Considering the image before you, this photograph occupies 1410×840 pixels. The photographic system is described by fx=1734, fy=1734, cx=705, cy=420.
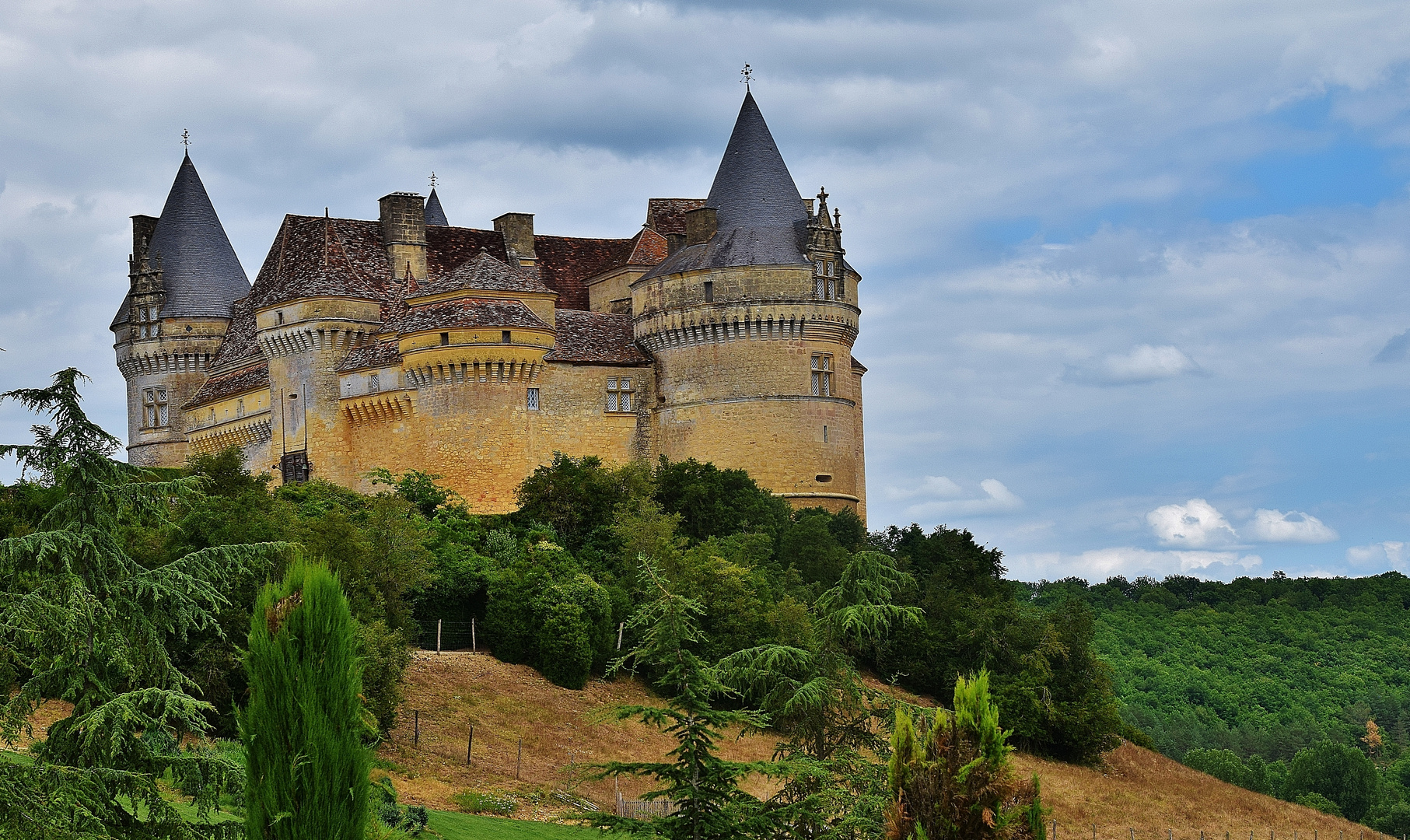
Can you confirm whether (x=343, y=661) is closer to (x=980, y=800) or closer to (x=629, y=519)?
(x=980, y=800)

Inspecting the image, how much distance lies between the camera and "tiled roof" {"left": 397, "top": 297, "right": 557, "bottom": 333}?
165 ft

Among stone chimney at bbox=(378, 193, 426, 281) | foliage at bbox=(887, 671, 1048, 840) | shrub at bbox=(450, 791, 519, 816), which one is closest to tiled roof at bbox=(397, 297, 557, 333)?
stone chimney at bbox=(378, 193, 426, 281)

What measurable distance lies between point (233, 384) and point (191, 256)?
668cm

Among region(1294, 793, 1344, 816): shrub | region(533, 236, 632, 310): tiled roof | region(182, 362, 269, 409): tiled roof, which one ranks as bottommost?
region(1294, 793, 1344, 816): shrub

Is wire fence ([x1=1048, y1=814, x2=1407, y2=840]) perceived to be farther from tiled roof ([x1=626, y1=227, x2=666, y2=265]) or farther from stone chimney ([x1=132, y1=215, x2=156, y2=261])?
stone chimney ([x1=132, y1=215, x2=156, y2=261])

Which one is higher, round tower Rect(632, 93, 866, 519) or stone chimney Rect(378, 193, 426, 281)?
stone chimney Rect(378, 193, 426, 281)

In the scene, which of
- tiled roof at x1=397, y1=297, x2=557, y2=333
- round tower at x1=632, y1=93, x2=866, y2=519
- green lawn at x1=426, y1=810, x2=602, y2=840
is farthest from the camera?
round tower at x1=632, y1=93, x2=866, y2=519

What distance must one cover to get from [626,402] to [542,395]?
2.90m

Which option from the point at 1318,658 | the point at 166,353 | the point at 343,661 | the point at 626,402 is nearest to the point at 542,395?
the point at 626,402

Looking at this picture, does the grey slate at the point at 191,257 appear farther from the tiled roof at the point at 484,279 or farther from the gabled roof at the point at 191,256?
the tiled roof at the point at 484,279

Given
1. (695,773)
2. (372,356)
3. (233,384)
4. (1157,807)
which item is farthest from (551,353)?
(695,773)

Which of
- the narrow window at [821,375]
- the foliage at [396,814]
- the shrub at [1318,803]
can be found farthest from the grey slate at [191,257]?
the shrub at [1318,803]

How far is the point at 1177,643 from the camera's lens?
81062mm

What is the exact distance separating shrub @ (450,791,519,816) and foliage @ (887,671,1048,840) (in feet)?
51.6
